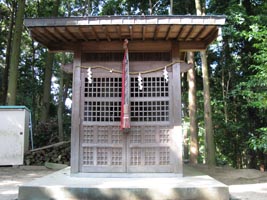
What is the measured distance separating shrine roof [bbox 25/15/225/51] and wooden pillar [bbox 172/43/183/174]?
0.54 meters

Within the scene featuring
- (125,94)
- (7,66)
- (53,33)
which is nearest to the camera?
(53,33)

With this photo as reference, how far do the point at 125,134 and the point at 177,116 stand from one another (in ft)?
3.49

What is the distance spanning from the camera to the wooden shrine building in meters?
5.68

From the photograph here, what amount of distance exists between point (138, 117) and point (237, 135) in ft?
29.5

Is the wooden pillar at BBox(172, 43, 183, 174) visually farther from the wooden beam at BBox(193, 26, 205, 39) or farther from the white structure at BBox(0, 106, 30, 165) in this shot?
the white structure at BBox(0, 106, 30, 165)

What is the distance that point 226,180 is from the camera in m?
8.12

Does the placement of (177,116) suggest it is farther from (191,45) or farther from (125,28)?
(125,28)

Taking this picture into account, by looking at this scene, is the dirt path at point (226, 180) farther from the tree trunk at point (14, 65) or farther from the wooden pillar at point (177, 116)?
the tree trunk at point (14, 65)

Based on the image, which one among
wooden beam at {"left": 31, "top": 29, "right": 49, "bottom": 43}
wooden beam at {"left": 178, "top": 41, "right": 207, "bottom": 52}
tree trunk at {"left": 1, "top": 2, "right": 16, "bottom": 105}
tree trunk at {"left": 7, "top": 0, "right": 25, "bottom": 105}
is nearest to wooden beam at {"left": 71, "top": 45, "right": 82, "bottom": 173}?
wooden beam at {"left": 31, "top": 29, "right": 49, "bottom": 43}

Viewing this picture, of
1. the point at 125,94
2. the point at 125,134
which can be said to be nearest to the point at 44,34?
the point at 125,94

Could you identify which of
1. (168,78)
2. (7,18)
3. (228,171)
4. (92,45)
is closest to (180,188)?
(168,78)

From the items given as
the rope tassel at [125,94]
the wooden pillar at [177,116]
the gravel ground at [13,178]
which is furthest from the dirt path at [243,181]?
the gravel ground at [13,178]

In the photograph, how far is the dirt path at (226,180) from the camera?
220 inches

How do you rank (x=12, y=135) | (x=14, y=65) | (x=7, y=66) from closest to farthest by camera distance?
(x=12, y=135), (x=14, y=65), (x=7, y=66)
